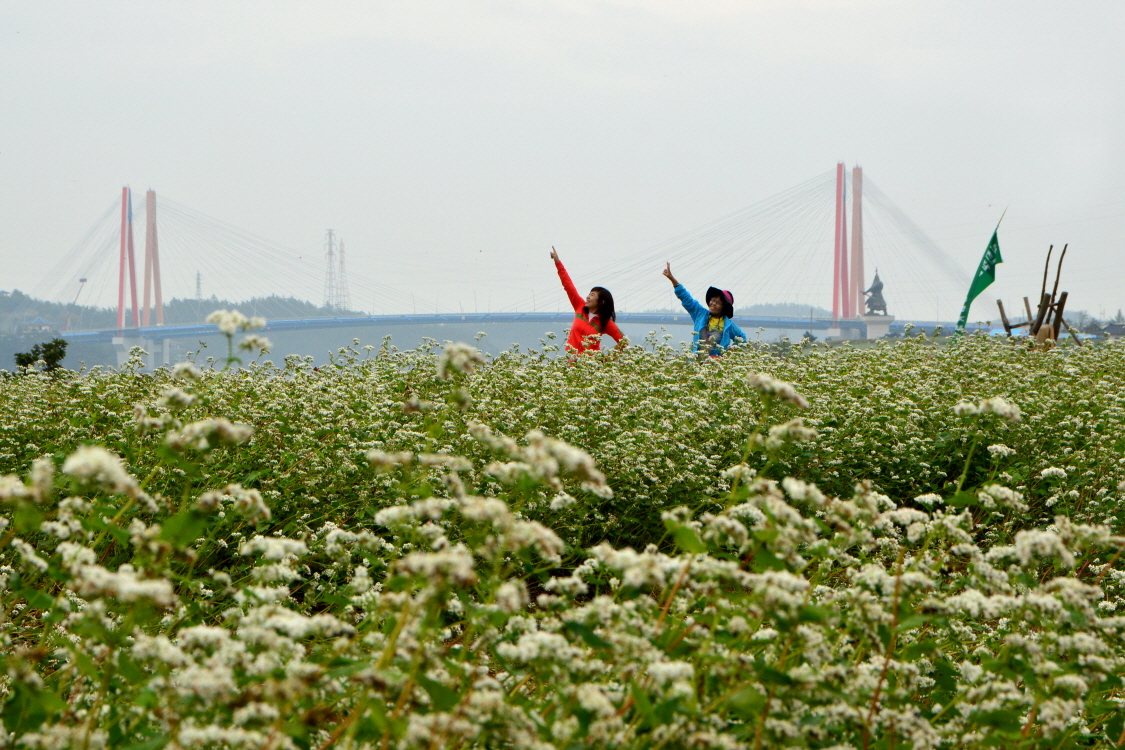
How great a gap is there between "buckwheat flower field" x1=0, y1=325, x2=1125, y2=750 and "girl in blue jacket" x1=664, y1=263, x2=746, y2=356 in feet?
13.4

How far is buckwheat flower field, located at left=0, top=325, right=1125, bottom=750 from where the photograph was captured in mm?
1798

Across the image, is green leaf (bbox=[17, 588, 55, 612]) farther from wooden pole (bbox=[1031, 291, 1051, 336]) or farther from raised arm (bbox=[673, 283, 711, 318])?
wooden pole (bbox=[1031, 291, 1051, 336])

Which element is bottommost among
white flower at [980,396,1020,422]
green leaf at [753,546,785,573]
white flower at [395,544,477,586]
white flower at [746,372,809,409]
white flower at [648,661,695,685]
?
white flower at [648,661,695,685]

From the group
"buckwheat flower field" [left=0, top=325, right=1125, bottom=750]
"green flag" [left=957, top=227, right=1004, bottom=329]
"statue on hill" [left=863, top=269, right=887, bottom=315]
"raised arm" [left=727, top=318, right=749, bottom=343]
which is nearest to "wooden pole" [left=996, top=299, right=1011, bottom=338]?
"green flag" [left=957, top=227, right=1004, bottom=329]

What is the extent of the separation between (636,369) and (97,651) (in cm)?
496

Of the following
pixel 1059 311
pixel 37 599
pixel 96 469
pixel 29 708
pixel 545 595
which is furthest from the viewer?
pixel 1059 311

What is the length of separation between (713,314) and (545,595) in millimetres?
6918

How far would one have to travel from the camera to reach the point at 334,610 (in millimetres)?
3928

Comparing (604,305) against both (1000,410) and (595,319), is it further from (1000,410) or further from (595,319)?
(1000,410)

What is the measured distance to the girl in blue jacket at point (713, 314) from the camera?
9.48 meters

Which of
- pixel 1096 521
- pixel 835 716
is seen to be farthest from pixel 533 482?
pixel 1096 521

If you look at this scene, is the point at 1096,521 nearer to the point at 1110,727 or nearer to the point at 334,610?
the point at 1110,727

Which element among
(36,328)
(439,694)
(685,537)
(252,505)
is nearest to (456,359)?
(252,505)

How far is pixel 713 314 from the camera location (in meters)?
9.64
